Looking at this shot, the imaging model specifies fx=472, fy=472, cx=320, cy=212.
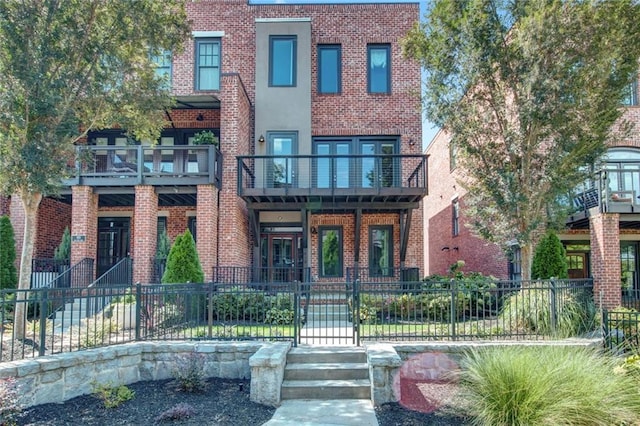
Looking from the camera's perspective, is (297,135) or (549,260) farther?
(297,135)

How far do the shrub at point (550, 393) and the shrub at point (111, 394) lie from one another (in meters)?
4.54

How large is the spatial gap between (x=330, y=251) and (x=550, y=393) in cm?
1139

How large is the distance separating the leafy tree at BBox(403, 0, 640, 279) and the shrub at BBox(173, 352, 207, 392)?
6548 millimetres

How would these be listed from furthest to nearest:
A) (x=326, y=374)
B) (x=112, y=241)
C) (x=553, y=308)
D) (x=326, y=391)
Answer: (x=112, y=241), (x=553, y=308), (x=326, y=374), (x=326, y=391)

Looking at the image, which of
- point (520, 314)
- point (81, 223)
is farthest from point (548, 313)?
point (81, 223)

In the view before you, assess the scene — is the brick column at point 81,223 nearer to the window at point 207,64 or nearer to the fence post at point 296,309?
the window at point 207,64

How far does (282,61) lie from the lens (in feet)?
54.4

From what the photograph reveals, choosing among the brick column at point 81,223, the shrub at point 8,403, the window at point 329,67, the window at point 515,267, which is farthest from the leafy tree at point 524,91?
the brick column at point 81,223

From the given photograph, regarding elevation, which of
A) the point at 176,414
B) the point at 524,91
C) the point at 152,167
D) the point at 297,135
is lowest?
the point at 176,414

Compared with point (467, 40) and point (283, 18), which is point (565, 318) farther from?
point (283, 18)

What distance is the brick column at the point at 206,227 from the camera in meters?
13.8

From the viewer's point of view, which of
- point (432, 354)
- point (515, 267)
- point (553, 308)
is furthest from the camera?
point (515, 267)

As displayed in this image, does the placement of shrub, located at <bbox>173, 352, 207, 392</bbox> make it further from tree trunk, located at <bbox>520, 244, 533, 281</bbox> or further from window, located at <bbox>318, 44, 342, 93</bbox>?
window, located at <bbox>318, 44, 342, 93</bbox>

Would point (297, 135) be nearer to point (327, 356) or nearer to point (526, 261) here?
point (526, 261)
